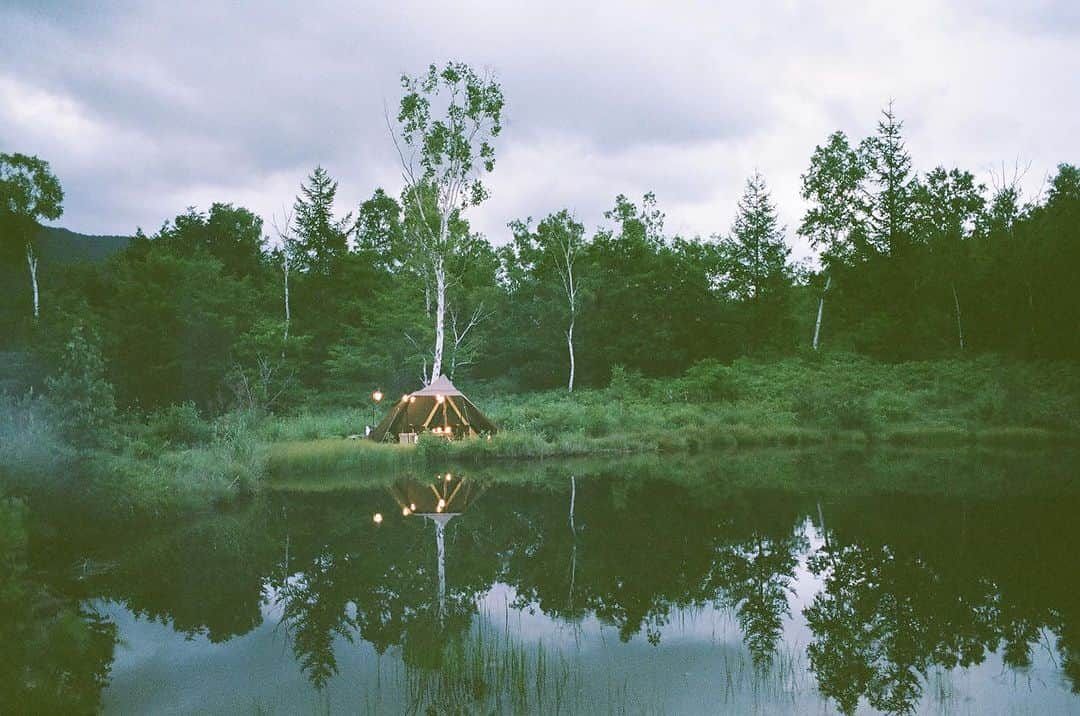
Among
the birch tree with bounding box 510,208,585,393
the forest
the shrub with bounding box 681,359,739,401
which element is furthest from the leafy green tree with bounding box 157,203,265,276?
the shrub with bounding box 681,359,739,401

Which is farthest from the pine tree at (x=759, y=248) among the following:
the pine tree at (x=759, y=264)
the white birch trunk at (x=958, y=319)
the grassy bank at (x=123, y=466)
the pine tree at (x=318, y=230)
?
the grassy bank at (x=123, y=466)

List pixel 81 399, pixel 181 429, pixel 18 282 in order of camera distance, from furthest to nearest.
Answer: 1. pixel 18 282
2. pixel 181 429
3. pixel 81 399

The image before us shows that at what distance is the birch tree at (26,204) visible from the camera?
2869 cm

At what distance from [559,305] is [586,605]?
29.7m

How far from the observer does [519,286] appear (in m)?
40.8

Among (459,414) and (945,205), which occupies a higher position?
(945,205)

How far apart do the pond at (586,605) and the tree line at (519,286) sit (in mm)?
13109

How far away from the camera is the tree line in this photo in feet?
94.6

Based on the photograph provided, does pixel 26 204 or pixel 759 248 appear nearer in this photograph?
pixel 26 204

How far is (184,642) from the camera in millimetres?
7371

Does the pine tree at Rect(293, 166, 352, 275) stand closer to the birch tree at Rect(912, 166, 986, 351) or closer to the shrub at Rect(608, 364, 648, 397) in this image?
the shrub at Rect(608, 364, 648, 397)

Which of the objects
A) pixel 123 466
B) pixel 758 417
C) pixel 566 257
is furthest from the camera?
pixel 566 257

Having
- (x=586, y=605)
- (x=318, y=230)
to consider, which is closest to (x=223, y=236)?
(x=318, y=230)

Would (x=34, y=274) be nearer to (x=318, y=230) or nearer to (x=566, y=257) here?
(x=318, y=230)
